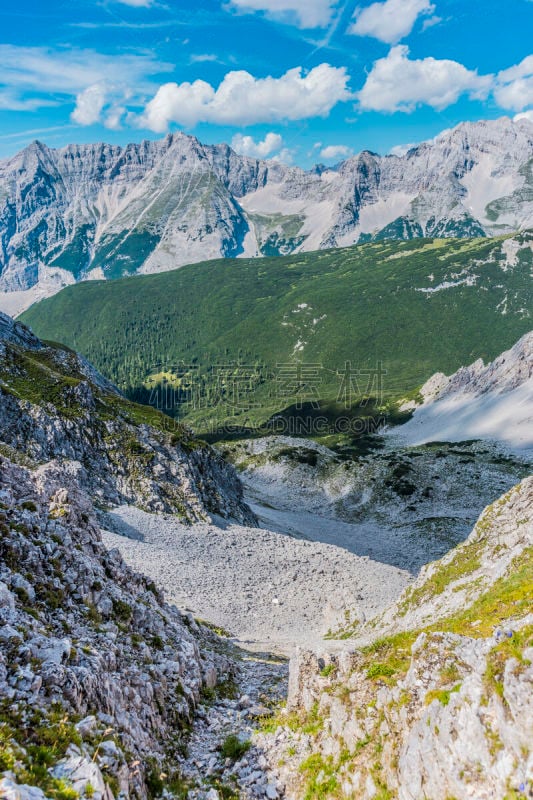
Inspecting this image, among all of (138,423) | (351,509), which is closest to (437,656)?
(138,423)

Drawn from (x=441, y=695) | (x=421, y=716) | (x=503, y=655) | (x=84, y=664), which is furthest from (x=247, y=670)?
(x=503, y=655)

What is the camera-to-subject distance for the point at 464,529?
95.2 metres

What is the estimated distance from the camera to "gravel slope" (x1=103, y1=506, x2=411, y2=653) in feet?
154

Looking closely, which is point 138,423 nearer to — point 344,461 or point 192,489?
point 192,489

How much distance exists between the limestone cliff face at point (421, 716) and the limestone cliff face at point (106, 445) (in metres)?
47.7

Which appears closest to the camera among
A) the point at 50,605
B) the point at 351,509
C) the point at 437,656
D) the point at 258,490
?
the point at 437,656

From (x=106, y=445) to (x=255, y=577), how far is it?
30.0 meters

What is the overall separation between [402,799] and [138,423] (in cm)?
7023

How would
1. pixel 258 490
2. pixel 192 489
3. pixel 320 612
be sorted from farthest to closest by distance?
pixel 258 490 → pixel 192 489 → pixel 320 612

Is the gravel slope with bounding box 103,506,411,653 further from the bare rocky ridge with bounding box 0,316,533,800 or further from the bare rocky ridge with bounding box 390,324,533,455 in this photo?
the bare rocky ridge with bounding box 390,324,533,455

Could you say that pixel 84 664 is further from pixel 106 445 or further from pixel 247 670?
pixel 106 445

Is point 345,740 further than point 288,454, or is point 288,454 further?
point 288,454

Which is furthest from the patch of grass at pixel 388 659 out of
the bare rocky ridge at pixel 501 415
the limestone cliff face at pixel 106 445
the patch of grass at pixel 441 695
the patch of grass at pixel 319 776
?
the bare rocky ridge at pixel 501 415

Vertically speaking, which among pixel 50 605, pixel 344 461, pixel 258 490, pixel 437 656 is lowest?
pixel 258 490
